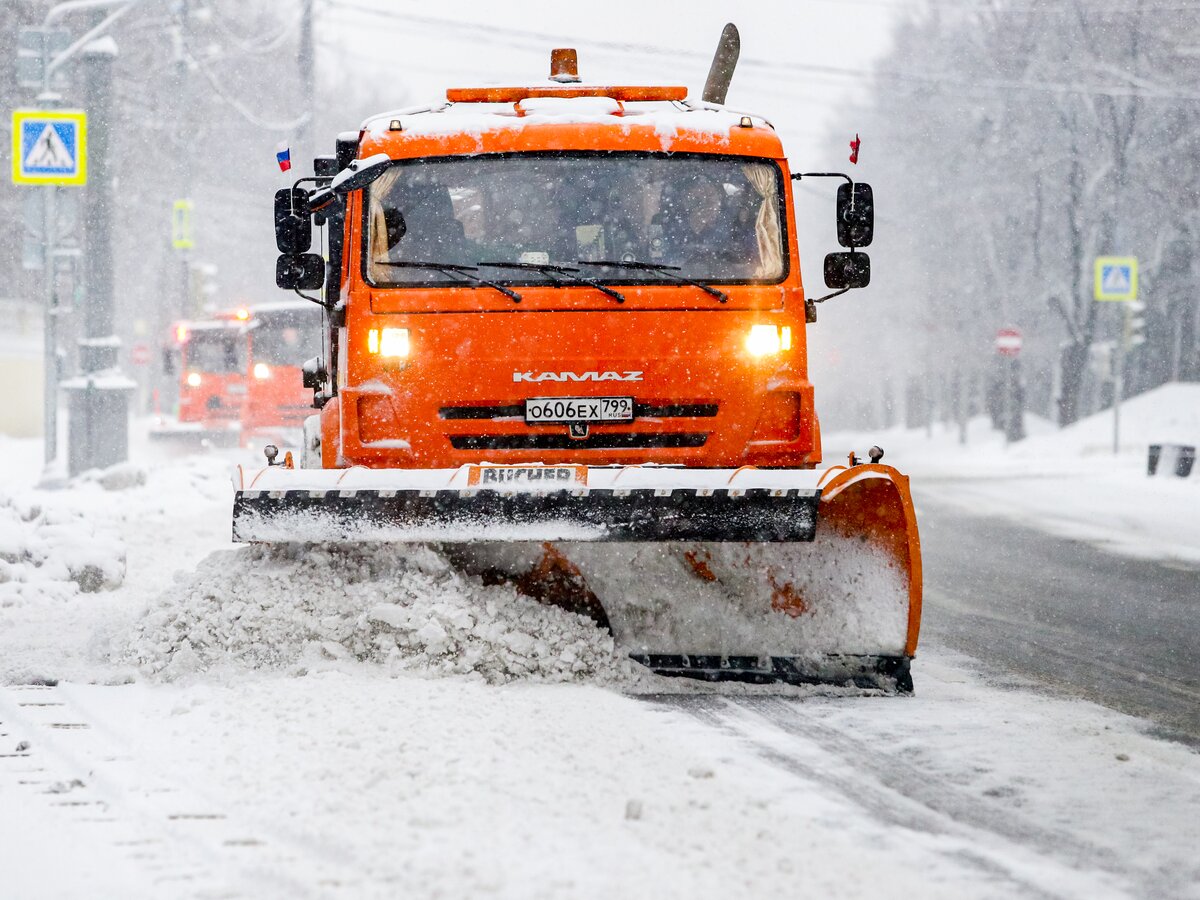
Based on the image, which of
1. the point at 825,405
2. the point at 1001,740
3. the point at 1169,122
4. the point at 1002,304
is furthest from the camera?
the point at 825,405

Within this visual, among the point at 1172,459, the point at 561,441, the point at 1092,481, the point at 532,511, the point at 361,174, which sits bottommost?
the point at 1092,481

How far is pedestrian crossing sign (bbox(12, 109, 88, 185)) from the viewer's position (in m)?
16.1

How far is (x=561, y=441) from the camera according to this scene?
6.92 metres

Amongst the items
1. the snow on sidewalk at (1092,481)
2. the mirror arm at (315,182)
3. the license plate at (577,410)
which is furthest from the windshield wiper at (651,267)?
the snow on sidewalk at (1092,481)

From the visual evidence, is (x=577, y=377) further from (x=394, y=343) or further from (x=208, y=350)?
(x=208, y=350)

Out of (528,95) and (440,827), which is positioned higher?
(528,95)

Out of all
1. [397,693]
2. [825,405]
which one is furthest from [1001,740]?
[825,405]

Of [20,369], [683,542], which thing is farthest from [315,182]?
[20,369]

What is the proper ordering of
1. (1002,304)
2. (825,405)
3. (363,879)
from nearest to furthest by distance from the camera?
(363,879)
(1002,304)
(825,405)

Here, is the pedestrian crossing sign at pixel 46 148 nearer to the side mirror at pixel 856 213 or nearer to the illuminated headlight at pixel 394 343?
the illuminated headlight at pixel 394 343

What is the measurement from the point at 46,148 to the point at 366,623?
1179cm

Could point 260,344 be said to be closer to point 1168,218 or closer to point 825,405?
point 1168,218

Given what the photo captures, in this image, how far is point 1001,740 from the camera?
5305mm

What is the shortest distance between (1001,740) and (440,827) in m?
2.17
